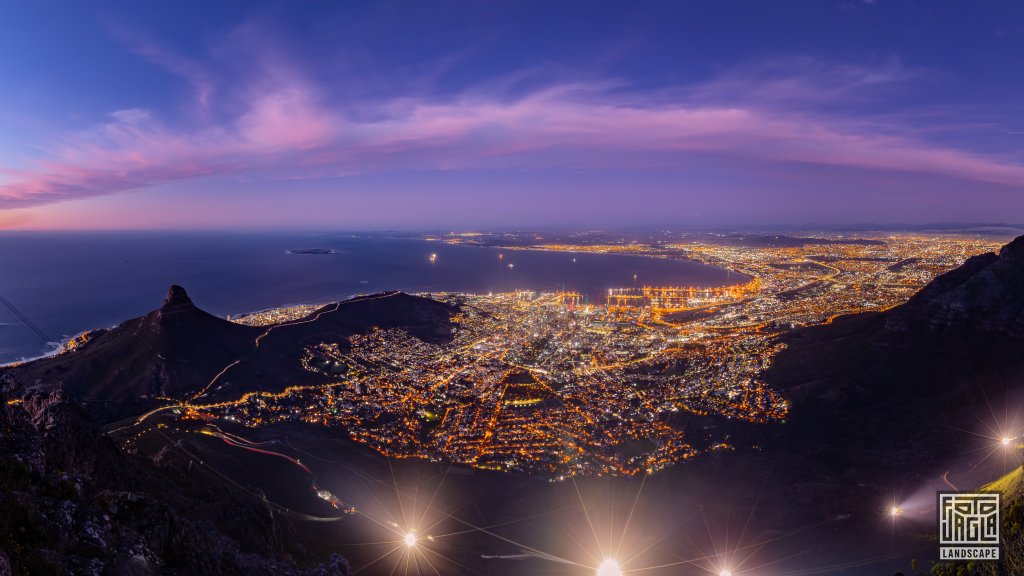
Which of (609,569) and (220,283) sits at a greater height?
(220,283)

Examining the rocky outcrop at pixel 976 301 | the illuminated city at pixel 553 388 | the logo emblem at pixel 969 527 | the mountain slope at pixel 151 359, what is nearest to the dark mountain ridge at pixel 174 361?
the mountain slope at pixel 151 359

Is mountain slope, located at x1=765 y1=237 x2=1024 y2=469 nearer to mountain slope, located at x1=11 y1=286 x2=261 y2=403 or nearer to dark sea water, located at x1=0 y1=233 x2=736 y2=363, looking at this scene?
mountain slope, located at x1=11 y1=286 x2=261 y2=403

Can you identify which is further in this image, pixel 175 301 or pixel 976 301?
pixel 175 301

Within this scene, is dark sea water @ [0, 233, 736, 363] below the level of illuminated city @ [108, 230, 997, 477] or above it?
above

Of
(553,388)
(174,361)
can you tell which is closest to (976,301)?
(553,388)

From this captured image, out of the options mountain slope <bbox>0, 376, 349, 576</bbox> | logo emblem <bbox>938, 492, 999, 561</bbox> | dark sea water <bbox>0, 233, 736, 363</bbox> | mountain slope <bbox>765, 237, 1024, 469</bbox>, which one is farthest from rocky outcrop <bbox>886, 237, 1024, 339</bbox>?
dark sea water <bbox>0, 233, 736, 363</bbox>

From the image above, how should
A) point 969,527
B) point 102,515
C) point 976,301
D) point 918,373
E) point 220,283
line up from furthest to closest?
point 220,283 → point 976,301 → point 918,373 → point 969,527 → point 102,515

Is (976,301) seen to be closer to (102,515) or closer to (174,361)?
(102,515)
